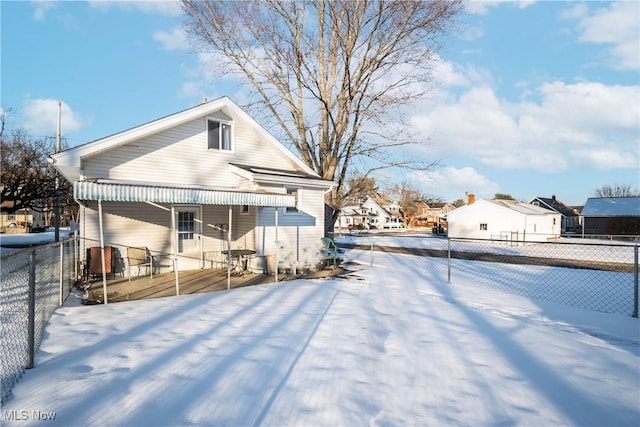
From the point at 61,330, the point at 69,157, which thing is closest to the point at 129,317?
the point at 61,330

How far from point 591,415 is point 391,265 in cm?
1143

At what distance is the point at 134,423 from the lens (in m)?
3.16

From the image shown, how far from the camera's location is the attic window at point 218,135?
1223cm

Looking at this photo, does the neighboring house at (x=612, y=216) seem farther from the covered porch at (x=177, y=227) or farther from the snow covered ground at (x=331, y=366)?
the covered porch at (x=177, y=227)

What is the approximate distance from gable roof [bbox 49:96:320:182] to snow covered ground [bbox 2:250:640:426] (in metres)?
3.78

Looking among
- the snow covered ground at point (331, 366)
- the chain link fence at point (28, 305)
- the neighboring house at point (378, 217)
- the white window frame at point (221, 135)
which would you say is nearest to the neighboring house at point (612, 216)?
the neighboring house at point (378, 217)

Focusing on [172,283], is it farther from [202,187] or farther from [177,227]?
[202,187]

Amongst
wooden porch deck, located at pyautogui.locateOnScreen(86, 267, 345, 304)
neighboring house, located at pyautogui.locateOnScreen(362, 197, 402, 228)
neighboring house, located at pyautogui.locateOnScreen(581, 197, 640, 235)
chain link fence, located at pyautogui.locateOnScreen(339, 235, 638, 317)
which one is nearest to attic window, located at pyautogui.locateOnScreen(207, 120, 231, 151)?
wooden porch deck, located at pyautogui.locateOnScreen(86, 267, 345, 304)

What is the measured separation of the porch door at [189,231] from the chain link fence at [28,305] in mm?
2926

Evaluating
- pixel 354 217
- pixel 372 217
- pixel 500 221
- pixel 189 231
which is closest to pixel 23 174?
pixel 189 231

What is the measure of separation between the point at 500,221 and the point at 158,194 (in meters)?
33.2

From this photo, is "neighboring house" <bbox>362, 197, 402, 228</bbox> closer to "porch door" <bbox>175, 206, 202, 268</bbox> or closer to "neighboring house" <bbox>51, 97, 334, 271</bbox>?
"neighboring house" <bbox>51, 97, 334, 271</bbox>

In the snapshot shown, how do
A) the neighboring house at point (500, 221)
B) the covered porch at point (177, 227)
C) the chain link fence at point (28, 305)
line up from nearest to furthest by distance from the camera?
the chain link fence at point (28, 305) < the covered porch at point (177, 227) < the neighboring house at point (500, 221)

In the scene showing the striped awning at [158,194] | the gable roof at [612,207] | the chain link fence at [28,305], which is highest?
the gable roof at [612,207]
